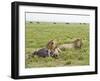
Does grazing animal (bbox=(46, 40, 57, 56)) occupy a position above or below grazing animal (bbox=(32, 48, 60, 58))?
above

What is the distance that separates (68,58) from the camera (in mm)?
1265

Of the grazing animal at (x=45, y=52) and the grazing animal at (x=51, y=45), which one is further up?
the grazing animal at (x=51, y=45)

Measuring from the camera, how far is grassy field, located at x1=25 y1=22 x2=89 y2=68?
119 centimetres

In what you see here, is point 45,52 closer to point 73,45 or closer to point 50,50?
point 50,50

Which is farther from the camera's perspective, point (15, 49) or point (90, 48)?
point (90, 48)

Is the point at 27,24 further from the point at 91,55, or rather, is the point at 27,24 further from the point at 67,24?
the point at 91,55

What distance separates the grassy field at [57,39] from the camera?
119cm

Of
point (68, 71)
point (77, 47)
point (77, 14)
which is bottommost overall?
point (68, 71)

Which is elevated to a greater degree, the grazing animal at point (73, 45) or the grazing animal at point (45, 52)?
the grazing animal at point (73, 45)

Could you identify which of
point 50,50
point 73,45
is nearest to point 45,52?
point 50,50

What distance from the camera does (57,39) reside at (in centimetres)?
124

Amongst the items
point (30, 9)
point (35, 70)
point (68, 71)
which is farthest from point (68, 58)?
point (30, 9)

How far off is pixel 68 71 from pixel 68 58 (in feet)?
0.18

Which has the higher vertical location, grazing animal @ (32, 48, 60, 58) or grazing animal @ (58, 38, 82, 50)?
grazing animal @ (58, 38, 82, 50)
